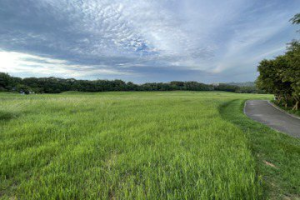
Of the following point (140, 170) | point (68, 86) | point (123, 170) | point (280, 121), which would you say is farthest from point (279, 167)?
point (68, 86)

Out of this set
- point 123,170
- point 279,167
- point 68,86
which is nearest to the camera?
point 123,170

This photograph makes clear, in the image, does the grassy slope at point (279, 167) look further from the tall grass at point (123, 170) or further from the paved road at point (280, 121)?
the paved road at point (280, 121)

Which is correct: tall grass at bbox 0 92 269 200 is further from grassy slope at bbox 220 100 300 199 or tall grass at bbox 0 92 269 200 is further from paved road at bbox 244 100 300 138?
paved road at bbox 244 100 300 138

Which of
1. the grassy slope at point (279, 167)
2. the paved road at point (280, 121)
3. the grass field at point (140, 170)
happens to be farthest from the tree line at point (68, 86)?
the grassy slope at point (279, 167)

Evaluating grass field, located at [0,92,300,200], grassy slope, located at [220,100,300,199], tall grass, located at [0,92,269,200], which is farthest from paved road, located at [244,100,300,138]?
tall grass, located at [0,92,269,200]

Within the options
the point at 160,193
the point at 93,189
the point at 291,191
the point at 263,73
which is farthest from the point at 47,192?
the point at 263,73

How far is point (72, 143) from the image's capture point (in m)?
3.77

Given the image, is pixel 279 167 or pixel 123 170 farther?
pixel 279 167

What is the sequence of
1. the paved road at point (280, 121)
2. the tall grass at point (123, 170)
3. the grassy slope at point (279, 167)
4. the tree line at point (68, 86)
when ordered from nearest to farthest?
the tall grass at point (123, 170) < the grassy slope at point (279, 167) < the paved road at point (280, 121) < the tree line at point (68, 86)

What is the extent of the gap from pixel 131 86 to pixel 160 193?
77.5 m

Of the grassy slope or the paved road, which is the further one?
the paved road

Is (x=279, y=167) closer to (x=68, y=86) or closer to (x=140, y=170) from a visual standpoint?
(x=140, y=170)

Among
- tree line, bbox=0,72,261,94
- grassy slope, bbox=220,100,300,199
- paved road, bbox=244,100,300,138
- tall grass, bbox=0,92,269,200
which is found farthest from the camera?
tree line, bbox=0,72,261,94

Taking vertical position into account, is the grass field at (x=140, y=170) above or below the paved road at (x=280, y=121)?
above
